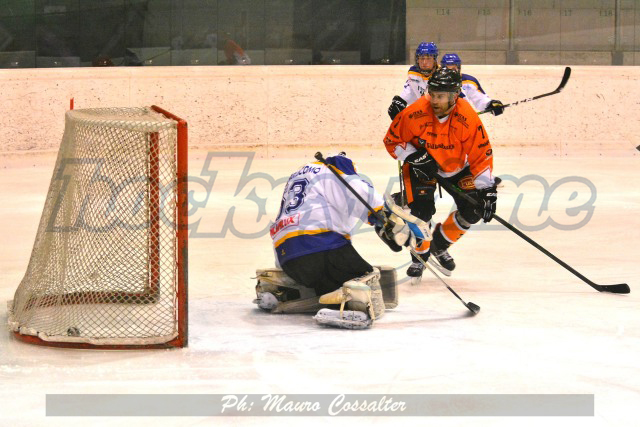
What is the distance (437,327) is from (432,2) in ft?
21.9

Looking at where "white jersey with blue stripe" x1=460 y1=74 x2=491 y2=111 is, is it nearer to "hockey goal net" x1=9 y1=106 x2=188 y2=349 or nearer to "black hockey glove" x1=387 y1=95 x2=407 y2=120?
"black hockey glove" x1=387 y1=95 x2=407 y2=120

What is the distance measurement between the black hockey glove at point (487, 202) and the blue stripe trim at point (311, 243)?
3.37ft

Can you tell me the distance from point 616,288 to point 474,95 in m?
1.59

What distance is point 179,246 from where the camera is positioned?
3559mm

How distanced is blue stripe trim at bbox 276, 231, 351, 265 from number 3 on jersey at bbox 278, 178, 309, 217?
4.8 inches

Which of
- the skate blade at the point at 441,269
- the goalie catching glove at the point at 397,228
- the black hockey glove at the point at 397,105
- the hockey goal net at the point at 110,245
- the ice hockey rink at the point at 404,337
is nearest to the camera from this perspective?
the ice hockey rink at the point at 404,337

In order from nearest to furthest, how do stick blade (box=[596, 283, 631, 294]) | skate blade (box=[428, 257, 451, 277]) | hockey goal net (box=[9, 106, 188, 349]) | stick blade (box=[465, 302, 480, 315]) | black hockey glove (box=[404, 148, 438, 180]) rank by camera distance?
hockey goal net (box=[9, 106, 188, 349]), stick blade (box=[465, 302, 480, 315]), stick blade (box=[596, 283, 631, 294]), black hockey glove (box=[404, 148, 438, 180]), skate blade (box=[428, 257, 451, 277])

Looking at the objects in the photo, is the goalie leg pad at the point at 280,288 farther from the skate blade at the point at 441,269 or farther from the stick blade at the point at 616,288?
the stick blade at the point at 616,288

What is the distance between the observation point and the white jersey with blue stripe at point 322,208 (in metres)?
4.04

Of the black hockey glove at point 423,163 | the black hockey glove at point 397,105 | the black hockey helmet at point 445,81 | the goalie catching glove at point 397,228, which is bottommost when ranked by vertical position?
the goalie catching glove at point 397,228

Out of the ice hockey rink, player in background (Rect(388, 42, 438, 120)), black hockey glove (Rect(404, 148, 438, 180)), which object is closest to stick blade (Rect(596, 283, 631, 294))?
the ice hockey rink

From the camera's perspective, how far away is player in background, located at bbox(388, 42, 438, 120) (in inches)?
229

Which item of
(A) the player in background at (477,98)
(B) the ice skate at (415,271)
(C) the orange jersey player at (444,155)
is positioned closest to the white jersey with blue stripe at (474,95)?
(A) the player in background at (477,98)
